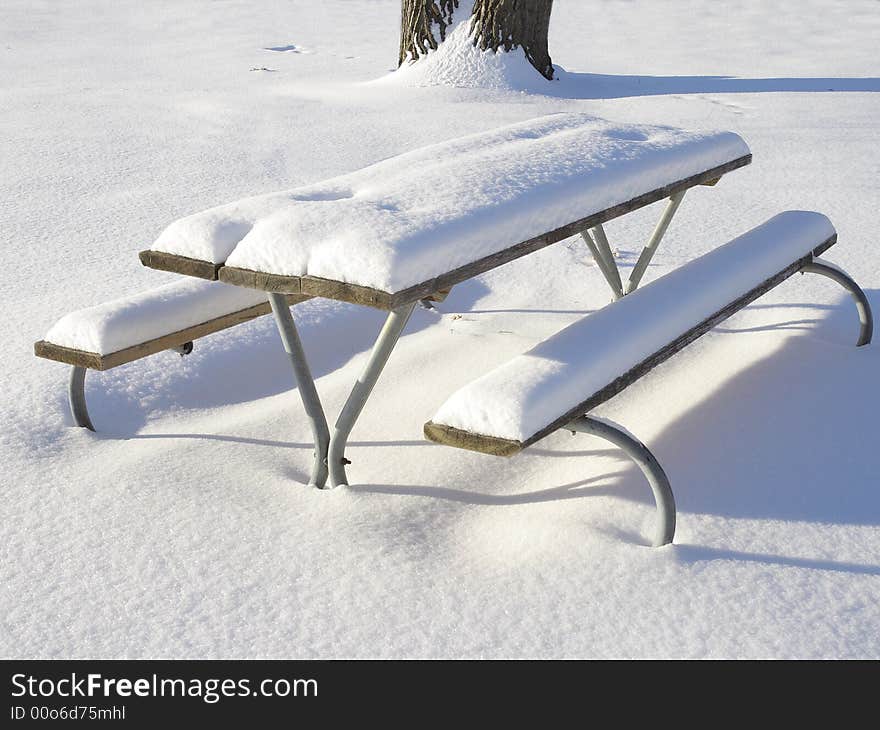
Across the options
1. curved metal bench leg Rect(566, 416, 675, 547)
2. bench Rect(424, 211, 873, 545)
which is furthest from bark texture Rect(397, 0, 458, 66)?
curved metal bench leg Rect(566, 416, 675, 547)

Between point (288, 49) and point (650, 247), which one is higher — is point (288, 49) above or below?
below

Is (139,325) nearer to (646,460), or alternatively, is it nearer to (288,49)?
(646,460)

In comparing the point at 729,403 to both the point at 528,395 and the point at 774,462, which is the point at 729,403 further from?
the point at 528,395

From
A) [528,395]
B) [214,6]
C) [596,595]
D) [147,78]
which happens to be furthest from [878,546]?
[214,6]

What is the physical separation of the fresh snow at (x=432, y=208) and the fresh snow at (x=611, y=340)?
A: 26cm

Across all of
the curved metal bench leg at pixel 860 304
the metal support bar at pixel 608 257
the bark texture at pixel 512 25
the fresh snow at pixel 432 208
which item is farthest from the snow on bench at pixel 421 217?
the bark texture at pixel 512 25

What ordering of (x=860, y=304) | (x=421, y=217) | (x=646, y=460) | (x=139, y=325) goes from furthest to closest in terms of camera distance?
(x=860, y=304), (x=139, y=325), (x=421, y=217), (x=646, y=460)

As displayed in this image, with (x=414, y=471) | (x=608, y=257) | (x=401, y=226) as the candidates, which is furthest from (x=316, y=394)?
(x=608, y=257)

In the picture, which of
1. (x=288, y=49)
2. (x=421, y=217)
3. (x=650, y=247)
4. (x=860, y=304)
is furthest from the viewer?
(x=288, y=49)

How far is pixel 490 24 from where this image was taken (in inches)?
301

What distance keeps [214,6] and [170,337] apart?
11.4 metres

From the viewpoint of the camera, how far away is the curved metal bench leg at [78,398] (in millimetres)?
2963

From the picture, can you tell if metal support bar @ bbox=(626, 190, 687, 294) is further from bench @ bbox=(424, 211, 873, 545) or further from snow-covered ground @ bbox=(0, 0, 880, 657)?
bench @ bbox=(424, 211, 873, 545)

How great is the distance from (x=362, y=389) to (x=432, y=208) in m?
0.46
